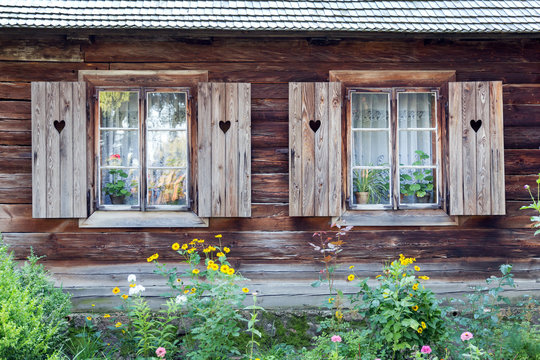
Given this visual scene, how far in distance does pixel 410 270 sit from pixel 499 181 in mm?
1200

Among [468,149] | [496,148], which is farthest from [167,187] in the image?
[496,148]

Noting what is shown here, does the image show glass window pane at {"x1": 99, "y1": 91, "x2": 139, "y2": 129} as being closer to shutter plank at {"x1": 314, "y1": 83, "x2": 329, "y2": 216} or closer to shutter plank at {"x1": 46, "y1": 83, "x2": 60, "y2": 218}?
shutter plank at {"x1": 46, "y1": 83, "x2": 60, "y2": 218}

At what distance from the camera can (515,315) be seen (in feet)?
16.8

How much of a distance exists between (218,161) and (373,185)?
1566mm

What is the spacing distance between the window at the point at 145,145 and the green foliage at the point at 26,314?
3.30 ft

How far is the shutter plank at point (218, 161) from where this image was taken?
493 cm

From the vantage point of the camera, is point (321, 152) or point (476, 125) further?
point (476, 125)

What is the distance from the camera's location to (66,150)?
4.86 metres

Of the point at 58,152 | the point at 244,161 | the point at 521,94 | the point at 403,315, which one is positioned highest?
the point at 521,94

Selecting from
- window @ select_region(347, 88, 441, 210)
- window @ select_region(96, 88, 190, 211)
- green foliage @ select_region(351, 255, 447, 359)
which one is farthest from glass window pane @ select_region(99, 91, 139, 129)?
green foliage @ select_region(351, 255, 447, 359)

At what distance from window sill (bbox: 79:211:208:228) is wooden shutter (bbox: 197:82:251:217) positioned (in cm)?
17

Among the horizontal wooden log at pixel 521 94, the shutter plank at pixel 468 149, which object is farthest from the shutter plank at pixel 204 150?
the horizontal wooden log at pixel 521 94

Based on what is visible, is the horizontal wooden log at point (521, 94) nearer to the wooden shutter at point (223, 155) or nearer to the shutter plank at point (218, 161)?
the wooden shutter at point (223, 155)

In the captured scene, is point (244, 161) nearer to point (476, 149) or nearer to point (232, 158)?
point (232, 158)
